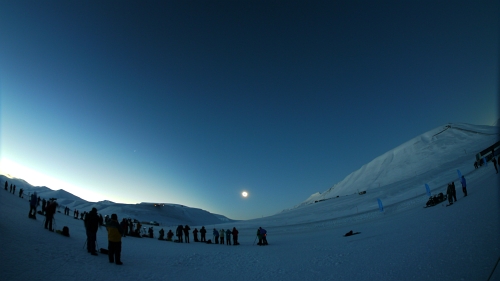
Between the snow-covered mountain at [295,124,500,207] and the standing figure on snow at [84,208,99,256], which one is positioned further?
the snow-covered mountain at [295,124,500,207]

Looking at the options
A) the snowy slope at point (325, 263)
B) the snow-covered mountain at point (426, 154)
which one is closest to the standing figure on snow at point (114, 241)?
the snowy slope at point (325, 263)

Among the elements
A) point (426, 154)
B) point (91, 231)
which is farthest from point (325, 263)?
point (426, 154)

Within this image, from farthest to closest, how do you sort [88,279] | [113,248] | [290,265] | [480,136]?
[480,136] → [290,265] → [113,248] → [88,279]

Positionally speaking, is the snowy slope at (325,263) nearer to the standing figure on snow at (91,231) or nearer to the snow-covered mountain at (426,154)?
the standing figure on snow at (91,231)

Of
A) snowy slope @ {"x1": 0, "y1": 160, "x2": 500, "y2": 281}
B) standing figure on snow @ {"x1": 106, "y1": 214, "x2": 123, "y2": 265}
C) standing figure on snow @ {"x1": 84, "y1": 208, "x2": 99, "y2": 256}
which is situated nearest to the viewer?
snowy slope @ {"x1": 0, "y1": 160, "x2": 500, "y2": 281}

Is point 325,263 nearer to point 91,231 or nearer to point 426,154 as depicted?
point 91,231

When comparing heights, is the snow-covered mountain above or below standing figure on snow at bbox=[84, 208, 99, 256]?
above

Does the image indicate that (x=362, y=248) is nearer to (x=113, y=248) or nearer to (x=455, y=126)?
(x=113, y=248)

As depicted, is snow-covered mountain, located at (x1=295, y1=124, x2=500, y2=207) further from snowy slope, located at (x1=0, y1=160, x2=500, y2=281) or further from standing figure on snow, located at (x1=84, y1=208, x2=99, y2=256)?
standing figure on snow, located at (x1=84, y1=208, x2=99, y2=256)

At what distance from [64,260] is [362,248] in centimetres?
1033

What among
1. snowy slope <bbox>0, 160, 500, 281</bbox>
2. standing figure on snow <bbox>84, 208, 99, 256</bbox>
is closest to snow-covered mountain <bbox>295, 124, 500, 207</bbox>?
snowy slope <bbox>0, 160, 500, 281</bbox>

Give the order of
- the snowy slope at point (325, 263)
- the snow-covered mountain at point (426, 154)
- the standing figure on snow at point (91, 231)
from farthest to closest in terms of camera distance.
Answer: the snow-covered mountain at point (426, 154), the standing figure on snow at point (91, 231), the snowy slope at point (325, 263)

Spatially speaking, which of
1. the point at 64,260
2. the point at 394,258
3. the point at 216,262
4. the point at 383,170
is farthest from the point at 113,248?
the point at 383,170

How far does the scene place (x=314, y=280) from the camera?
647cm
